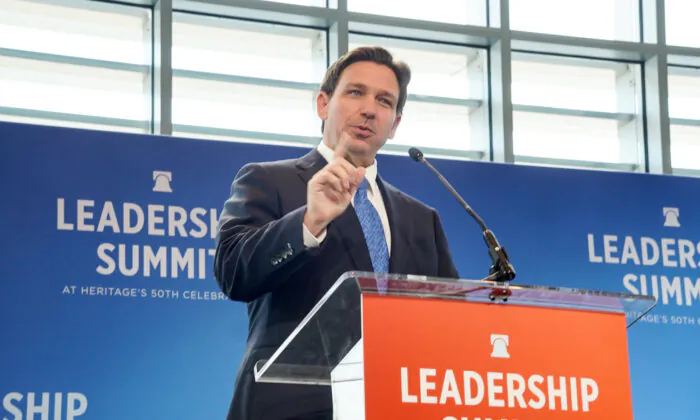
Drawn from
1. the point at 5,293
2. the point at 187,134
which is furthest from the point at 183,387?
the point at 187,134

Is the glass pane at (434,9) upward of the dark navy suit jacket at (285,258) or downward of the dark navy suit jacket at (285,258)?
upward

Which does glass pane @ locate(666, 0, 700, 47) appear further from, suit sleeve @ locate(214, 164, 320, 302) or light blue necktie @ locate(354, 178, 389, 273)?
suit sleeve @ locate(214, 164, 320, 302)

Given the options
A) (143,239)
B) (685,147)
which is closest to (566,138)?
(685,147)

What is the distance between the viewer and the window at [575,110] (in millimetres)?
6930

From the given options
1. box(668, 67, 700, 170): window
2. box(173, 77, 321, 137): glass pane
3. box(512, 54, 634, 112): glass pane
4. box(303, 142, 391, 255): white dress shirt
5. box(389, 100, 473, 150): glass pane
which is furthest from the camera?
box(668, 67, 700, 170): window

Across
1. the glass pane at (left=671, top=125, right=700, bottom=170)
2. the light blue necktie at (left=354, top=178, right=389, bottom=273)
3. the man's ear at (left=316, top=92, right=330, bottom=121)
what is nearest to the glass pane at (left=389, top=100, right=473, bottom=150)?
the glass pane at (left=671, top=125, right=700, bottom=170)

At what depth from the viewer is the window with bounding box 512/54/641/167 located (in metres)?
6.93

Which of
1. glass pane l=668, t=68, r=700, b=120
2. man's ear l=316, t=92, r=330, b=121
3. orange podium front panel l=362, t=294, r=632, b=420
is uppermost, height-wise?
glass pane l=668, t=68, r=700, b=120

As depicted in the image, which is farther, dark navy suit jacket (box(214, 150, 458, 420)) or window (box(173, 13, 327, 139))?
window (box(173, 13, 327, 139))

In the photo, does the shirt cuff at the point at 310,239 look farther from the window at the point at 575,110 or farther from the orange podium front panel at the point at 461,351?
the window at the point at 575,110

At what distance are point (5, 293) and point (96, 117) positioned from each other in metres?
1.90

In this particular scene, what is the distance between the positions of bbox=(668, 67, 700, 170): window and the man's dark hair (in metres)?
4.89

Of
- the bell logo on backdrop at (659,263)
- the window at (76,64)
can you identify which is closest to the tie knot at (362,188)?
the bell logo on backdrop at (659,263)

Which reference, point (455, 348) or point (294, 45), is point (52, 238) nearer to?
point (294, 45)
